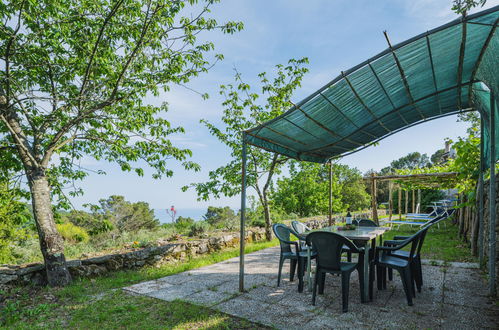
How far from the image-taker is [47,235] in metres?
4.32

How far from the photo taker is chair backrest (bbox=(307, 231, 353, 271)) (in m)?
3.14

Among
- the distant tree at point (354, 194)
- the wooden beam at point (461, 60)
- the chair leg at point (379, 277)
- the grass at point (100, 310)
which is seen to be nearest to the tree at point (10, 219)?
the grass at point (100, 310)

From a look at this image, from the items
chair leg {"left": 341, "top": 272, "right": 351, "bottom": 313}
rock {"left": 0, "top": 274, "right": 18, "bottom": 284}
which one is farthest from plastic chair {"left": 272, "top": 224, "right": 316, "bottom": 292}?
rock {"left": 0, "top": 274, "right": 18, "bottom": 284}

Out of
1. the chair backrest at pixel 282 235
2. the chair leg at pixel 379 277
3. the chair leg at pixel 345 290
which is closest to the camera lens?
the chair leg at pixel 345 290

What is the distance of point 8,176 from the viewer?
197 inches

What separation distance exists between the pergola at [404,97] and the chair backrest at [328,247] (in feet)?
3.77

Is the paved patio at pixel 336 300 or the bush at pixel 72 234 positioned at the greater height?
the bush at pixel 72 234

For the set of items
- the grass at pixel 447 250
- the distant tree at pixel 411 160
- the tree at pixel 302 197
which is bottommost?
the grass at pixel 447 250

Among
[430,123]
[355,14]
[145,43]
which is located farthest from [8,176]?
[430,123]

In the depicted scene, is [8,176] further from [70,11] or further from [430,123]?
[430,123]

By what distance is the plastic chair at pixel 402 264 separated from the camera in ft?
10.4

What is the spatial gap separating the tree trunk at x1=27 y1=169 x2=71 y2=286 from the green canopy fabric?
342cm

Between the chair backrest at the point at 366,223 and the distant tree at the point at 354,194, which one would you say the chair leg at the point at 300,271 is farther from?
the distant tree at the point at 354,194

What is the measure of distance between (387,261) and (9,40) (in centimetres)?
608
